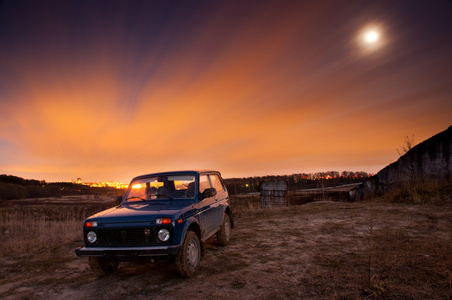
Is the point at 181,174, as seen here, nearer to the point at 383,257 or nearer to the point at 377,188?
the point at 383,257

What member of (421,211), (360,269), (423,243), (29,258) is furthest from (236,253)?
(421,211)

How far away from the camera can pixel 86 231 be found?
4.36 m

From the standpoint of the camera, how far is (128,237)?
4.13 meters

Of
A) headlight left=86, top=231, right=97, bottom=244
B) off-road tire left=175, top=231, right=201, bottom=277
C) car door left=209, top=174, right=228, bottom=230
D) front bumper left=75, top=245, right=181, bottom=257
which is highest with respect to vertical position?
car door left=209, top=174, right=228, bottom=230

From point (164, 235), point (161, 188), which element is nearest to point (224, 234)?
point (161, 188)

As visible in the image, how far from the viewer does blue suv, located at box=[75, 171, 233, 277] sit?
4.00 meters

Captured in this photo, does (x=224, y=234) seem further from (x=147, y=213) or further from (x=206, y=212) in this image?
(x=147, y=213)

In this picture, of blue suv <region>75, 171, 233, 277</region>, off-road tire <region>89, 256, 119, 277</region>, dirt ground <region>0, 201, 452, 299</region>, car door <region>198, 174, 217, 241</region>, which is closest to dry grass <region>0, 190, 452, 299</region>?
dirt ground <region>0, 201, 452, 299</region>

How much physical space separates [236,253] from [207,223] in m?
1.05

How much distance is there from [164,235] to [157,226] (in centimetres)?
18

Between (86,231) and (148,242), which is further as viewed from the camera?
(86,231)

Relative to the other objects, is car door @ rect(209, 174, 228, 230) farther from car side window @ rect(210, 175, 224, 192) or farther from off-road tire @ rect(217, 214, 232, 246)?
off-road tire @ rect(217, 214, 232, 246)

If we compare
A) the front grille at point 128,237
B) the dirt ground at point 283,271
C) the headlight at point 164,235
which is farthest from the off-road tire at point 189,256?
the front grille at point 128,237

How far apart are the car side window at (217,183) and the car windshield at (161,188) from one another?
1050 millimetres
